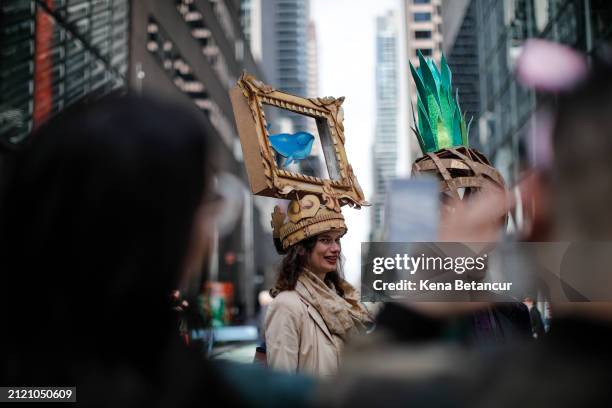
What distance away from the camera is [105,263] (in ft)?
3.68

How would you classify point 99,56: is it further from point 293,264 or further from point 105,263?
point 105,263

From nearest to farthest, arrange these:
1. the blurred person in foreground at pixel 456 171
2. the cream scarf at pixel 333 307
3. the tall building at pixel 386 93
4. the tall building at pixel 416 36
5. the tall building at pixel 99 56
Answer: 1. the blurred person in foreground at pixel 456 171
2. the cream scarf at pixel 333 307
3. the tall building at pixel 416 36
4. the tall building at pixel 99 56
5. the tall building at pixel 386 93

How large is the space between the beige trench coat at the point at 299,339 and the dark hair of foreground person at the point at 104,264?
2469 mm

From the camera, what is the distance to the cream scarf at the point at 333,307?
3.79m

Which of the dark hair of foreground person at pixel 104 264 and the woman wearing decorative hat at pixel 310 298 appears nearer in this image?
the dark hair of foreground person at pixel 104 264

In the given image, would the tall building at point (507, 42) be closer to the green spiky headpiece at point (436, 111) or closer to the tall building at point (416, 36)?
the tall building at point (416, 36)

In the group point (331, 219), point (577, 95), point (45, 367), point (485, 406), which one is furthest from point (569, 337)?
point (331, 219)

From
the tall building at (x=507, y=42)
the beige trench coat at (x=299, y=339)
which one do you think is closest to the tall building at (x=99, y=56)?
the beige trench coat at (x=299, y=339)

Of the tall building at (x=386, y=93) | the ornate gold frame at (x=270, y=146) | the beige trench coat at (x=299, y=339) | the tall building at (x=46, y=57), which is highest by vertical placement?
the tall building at (x=386, y=93)

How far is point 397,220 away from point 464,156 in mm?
1176

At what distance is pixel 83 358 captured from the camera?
113 cm

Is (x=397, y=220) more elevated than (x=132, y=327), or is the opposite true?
(x=397, y=220)

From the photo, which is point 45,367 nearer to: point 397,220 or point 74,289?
point 74,289

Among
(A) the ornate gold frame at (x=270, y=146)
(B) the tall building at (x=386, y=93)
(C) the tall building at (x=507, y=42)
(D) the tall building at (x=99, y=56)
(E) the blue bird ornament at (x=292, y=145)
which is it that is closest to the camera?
(A) the ornate gold frame at (x=270, y=146)
